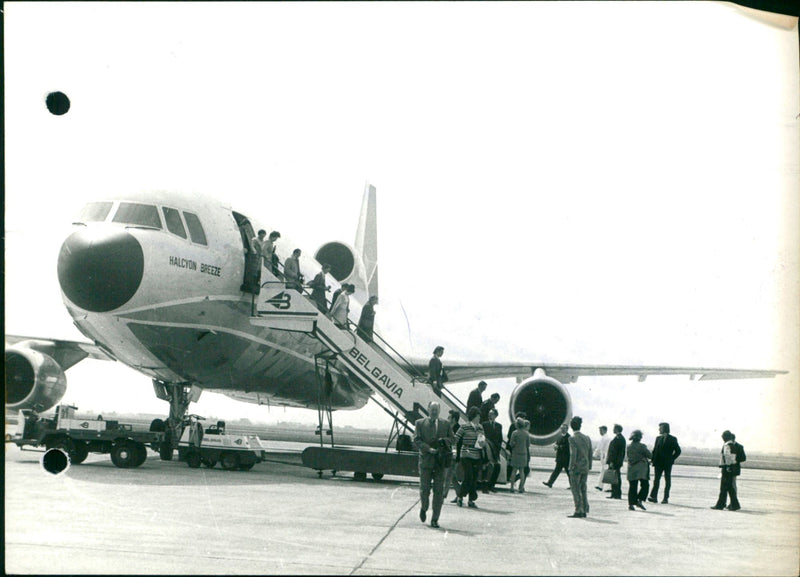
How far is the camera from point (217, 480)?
11750 mm

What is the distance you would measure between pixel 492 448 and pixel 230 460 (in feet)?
14.5

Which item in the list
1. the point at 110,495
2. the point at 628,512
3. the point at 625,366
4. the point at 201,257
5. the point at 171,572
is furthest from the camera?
the point at 625,366

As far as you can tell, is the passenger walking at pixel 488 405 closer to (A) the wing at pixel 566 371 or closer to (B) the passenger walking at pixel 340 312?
(B) the passenger walking at pixel 340 312

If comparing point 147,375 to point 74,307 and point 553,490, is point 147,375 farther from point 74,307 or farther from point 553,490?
point 553,490

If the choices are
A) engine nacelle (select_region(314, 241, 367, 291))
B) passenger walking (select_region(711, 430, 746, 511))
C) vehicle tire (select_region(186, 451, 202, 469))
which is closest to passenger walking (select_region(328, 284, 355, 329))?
vehicle tire (select_region(186, 451, 202, 469))

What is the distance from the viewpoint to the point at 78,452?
41.8 feet

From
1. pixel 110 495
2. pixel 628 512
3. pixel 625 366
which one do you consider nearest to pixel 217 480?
pixel 110 495

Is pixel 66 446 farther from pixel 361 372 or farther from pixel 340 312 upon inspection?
pixel 340 312

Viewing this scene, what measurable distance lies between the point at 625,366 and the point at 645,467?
8851mm

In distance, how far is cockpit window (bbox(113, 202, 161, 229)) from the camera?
→ 11.9 meters

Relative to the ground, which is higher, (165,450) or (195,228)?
(195,228)

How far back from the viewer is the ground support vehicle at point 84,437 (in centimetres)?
1252

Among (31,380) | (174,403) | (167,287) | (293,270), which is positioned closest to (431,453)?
(167,287)

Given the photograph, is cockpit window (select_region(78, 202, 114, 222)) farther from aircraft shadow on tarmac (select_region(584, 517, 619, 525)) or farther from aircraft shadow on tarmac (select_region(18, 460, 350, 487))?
aircraft shadow on tarmac (select_region(584, 517, 619, 525))
